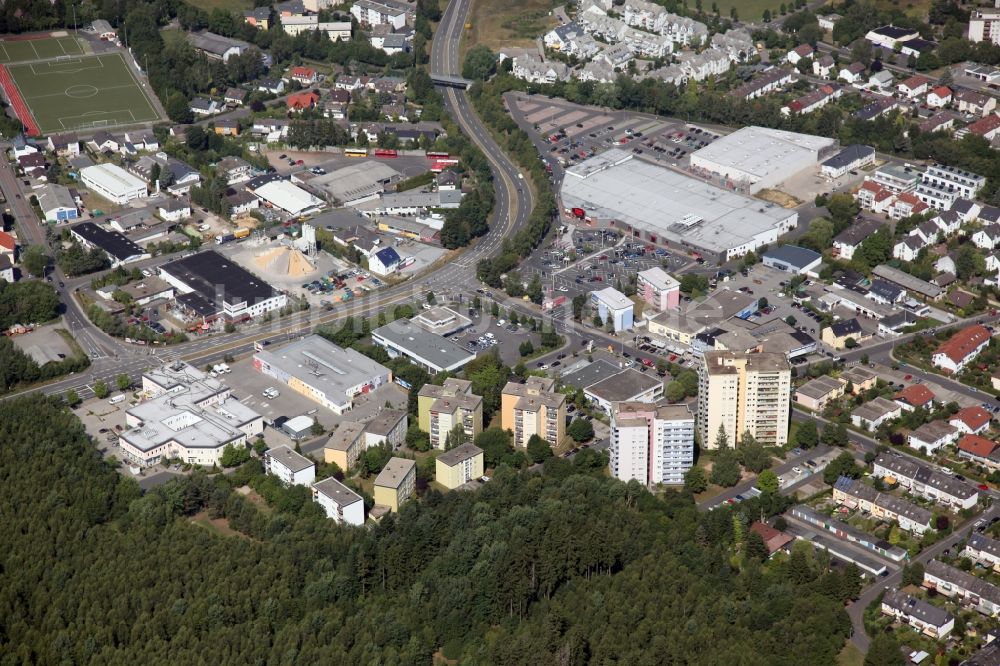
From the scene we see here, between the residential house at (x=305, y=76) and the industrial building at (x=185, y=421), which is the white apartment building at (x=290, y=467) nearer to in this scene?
the industrial building at (x=185, y=421)

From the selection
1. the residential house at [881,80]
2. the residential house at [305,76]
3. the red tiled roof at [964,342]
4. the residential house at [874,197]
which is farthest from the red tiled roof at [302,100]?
the red tiled roof at [964,342]

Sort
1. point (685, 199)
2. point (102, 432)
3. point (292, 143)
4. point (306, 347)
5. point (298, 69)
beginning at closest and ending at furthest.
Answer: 1. point (102, 432)
2. point (306, 347)
3. point (685, 199)
4. point (292, 143)
5. point (298, 69)

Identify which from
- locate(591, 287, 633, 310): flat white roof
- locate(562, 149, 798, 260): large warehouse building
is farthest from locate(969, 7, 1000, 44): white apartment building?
locate(591, 287, 633, 310): flat white roof

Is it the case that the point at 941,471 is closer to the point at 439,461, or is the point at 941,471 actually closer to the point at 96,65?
the point at 439,461

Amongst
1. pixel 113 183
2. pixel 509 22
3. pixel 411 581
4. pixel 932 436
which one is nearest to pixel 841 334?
pixel 932 436

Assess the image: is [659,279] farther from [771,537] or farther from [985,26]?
[985,26]

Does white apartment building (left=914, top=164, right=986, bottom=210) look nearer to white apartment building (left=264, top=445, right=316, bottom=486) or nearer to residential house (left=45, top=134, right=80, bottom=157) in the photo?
white apartment building (left=264, top=445, right=316, bottom=486)

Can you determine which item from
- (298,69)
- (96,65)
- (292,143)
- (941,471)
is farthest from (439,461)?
(96,65)
